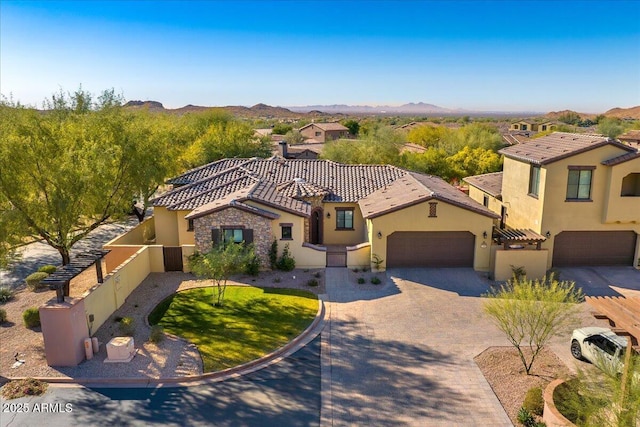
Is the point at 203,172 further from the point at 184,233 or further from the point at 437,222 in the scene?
the point at 437,222

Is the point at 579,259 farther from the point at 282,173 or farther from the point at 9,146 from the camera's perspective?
the point at 9,146

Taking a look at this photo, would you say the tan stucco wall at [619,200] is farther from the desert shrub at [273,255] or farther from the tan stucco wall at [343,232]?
the desert shrub at [273,255]

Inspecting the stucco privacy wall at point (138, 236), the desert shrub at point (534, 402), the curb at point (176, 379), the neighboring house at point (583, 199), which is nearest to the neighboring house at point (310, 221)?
the stucco privacy wall at point (138, 236)

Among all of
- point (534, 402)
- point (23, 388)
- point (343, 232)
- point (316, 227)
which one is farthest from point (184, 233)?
point (534, 402)

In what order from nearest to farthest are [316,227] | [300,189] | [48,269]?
[48,269]
[300,189]
[316,227]

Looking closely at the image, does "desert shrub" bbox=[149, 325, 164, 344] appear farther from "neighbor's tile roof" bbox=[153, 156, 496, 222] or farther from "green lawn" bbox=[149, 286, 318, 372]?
"neighbor's tile roof" bbox=[153, 156, 496, 222]
